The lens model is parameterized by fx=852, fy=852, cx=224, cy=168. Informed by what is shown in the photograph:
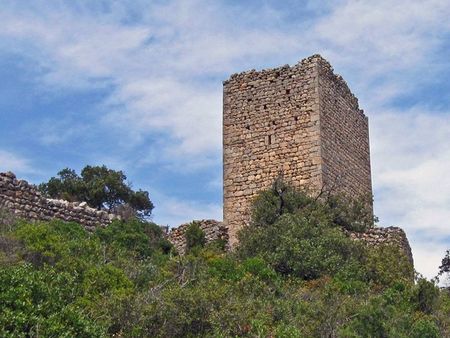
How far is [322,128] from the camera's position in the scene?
1830cm

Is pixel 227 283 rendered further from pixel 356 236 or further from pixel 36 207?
pixel 356 236

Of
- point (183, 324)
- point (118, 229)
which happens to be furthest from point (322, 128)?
point (183, 324)

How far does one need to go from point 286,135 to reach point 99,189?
9.38 meters

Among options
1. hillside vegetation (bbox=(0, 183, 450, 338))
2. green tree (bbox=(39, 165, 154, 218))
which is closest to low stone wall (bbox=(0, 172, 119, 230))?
hillside vegetation (bbox=(0, 183, 450, 338))

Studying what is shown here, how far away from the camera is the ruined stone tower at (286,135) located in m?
18.2

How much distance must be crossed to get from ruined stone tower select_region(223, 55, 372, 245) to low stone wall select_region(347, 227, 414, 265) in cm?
155

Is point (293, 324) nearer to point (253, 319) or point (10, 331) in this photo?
point (253, 319)

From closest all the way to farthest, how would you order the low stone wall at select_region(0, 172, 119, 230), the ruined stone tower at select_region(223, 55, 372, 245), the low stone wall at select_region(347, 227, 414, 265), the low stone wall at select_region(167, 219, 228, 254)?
1. the low stone wall at select_region(0, 172, 119, 230)
2. the low stone wall at select_region(347, 227, 414, 265)
3. the low stone wall at select_region(167, 219, 228, 254)
4. the ruined stone tower at select_region(223, 55, 372, 245)

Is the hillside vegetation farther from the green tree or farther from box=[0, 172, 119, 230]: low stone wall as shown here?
the green tree

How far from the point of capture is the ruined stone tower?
1820cm

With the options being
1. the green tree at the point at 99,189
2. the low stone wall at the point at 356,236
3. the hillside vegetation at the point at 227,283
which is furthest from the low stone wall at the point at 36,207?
the green tree at the point at 99,189

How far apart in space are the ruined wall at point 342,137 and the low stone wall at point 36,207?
5.13 metres

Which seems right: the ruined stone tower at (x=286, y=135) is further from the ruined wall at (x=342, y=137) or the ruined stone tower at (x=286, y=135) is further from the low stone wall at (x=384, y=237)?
the low stone wall at (x=384, y=237)

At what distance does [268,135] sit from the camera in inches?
737
